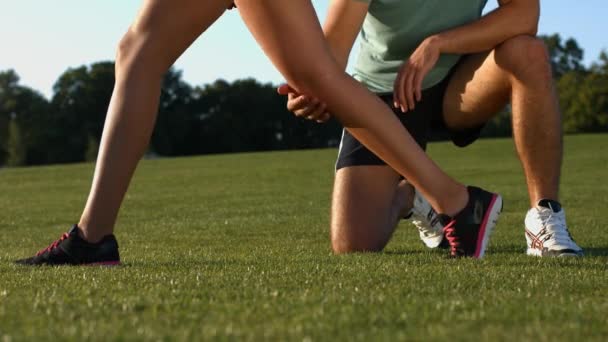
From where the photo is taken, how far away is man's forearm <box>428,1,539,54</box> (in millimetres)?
4324

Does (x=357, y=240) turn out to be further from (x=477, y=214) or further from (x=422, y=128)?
(x=477, y=214)

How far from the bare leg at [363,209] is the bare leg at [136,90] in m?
1.55

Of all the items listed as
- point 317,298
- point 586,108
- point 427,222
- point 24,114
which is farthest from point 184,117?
point 317,298

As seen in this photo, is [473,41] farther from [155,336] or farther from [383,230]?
[155,336]

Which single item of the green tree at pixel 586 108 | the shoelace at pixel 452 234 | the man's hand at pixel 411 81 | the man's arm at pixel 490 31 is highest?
the green tree at pixel 586 108

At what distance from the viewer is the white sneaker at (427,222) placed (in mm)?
5141

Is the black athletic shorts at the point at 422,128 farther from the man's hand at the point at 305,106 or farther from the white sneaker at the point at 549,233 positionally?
the man's hand at the point at 305,106

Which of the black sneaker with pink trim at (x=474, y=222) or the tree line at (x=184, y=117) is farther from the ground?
the tree line at (x=184, y=117)

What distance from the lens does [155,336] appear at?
1976 mm

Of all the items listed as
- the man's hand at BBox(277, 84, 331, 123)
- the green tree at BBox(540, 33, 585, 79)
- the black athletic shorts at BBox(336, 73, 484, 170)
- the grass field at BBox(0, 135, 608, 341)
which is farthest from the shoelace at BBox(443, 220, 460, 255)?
the green tree at BBox(540, 33, 585, 79)

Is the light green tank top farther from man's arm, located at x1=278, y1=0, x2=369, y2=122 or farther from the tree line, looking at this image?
the tree line

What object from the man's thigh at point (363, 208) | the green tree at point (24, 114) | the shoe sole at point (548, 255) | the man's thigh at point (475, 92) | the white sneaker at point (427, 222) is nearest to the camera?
the shoe sole at point (548, 255)

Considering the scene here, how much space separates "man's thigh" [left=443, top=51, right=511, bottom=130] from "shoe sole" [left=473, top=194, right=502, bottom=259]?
775 mm

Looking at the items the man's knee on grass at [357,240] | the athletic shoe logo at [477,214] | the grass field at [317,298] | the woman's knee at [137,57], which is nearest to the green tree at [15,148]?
the grass field at [317,298]
